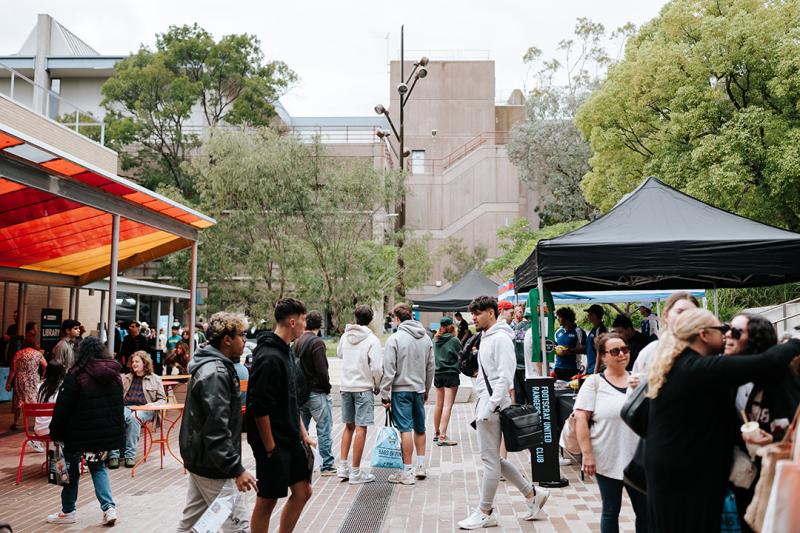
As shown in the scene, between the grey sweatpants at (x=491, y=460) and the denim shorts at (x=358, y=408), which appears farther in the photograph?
the denim shorts at (x=358, y=408)

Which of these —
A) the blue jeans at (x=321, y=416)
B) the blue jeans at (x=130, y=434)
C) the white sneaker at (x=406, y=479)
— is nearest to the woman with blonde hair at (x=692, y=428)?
the white sneaker at (x=406, y=479)

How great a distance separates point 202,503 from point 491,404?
2.41 meters

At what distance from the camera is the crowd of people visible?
313 centimetres

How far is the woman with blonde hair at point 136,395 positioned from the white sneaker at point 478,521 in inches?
181

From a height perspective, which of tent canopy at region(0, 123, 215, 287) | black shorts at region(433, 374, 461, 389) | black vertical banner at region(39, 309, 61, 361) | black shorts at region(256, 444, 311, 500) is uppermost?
tent canopy at region(0, 123, 215, 287)

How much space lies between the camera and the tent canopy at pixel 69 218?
7.52 m

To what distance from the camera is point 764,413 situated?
3023mm

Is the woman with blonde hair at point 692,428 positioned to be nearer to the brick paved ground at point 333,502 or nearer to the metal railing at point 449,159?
the brick paved ground at point 333,502

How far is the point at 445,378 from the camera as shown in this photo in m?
10.0

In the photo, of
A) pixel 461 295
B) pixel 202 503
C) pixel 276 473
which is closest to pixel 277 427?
pixel 276 473

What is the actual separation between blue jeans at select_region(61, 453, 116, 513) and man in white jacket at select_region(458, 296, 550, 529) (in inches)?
118

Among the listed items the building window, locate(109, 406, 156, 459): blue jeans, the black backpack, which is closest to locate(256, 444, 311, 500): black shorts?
the black backpack

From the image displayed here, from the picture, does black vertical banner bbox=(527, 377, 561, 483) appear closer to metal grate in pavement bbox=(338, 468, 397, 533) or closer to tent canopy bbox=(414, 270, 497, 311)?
metal grate in pavement bbox=(338, 468, 397, 533)

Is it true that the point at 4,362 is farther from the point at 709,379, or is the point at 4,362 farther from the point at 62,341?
the point at 709,379
